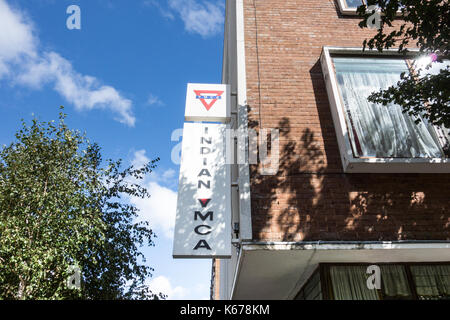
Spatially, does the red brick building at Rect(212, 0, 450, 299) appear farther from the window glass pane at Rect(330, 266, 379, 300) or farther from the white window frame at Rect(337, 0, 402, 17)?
the white window frame at Rect(337, 0, 402, 17)

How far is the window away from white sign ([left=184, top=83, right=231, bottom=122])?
164 inches

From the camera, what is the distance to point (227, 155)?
6328 millimetres

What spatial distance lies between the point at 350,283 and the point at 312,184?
7.24 feet

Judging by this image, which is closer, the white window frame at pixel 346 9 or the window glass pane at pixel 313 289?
the window glass pane at pixel 313 289

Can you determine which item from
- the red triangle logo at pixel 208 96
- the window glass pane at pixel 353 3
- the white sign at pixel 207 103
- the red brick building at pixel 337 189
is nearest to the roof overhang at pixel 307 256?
the red brick building at pixel 337 189

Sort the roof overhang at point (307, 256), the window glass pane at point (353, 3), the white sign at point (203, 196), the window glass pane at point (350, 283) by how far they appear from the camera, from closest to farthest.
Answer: the white sign at point (203, 196) < the roof overhang at point (307, 256) < the window glass pane at point (350, 283) < the window glass pane at point (353, 3)

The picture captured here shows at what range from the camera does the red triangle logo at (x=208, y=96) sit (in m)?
7.13

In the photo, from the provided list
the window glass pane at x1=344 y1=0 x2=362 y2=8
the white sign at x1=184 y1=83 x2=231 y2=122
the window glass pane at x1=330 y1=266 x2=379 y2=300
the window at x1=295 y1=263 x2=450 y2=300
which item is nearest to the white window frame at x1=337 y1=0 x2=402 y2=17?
the window glass pane at x1=344 y1=0 x2=362 y2=8

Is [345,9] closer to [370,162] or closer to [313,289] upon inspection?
[370,162]

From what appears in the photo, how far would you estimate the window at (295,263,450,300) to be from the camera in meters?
5.82

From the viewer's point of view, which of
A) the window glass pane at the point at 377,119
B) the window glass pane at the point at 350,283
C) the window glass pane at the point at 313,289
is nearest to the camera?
the window glass pane at the point at 350,283

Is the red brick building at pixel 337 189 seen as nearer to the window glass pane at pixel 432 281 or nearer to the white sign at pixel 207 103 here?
the window glass pane at pixel 432 281

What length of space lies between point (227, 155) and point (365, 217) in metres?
3.13
